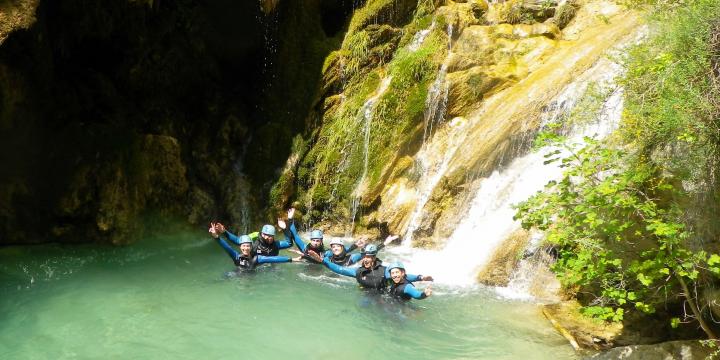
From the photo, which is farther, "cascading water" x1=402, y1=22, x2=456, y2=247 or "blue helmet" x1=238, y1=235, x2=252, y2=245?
"cascading water" x1=402, y1=22, x2=456, y2=247

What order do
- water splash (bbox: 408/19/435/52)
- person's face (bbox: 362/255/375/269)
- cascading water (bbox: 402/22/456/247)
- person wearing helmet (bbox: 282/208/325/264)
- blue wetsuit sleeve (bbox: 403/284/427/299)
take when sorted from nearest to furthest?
blue wetsuit sleeve (bbox: 403/284/427/299) → person's face (bbox: 362/255/375/269) → person wearing helmet (bbox: 282/208/325/264) → cascading water (bbox: 402/22/456/247) → water splash (bbox: 408/19/435/52)

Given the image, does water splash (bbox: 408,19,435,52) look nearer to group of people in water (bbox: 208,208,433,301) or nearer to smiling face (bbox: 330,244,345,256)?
group of people in water (bbox: 208,208,433,301)

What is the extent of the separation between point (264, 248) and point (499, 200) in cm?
413

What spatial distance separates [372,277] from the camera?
737 cm

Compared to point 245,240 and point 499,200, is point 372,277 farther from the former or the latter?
point 499,200

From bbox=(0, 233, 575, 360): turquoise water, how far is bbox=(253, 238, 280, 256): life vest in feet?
0.85

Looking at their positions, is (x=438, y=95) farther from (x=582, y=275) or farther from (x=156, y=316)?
(x=156, y=316)

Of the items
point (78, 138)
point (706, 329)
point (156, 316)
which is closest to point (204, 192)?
point (78, 138)

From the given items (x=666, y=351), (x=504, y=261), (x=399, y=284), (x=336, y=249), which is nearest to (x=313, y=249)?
(x=336, y=249)

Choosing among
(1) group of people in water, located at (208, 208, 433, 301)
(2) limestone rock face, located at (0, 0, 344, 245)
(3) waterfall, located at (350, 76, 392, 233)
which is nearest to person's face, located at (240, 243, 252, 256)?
(1) group of people in water, located at (208, 208, 433, 301)

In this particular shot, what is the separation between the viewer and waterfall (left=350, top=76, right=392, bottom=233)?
1069cm

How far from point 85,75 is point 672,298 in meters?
10.8

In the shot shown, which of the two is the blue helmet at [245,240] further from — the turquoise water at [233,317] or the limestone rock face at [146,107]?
the limestone rock face at [146,107]

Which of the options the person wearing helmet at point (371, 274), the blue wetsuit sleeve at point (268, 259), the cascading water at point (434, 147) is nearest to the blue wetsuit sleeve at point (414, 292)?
the person wearing helmet at point (371, 274)
